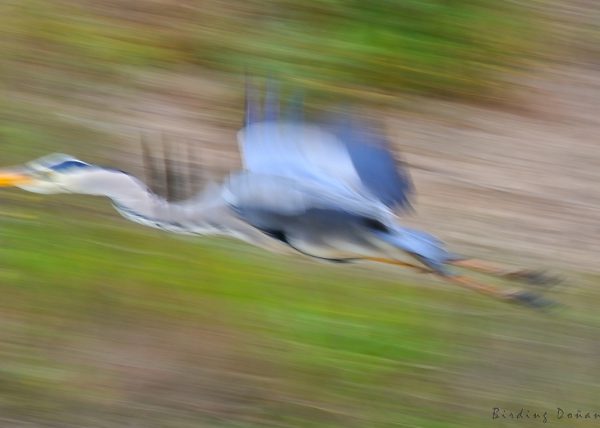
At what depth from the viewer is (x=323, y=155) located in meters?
2.33

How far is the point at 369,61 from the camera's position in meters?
2.94

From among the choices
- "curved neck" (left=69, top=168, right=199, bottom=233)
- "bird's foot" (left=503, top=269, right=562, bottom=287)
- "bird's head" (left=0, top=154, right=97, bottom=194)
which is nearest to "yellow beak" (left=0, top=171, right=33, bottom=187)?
"bird's head" (left=0, top=154, right=97, bottom=194)

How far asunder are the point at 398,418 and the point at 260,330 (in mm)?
305

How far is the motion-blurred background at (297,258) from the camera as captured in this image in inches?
101

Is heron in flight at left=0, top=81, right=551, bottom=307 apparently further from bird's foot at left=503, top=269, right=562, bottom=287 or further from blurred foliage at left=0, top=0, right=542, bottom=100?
blurred foliage at left=0, top=0, right=542, bottom=100

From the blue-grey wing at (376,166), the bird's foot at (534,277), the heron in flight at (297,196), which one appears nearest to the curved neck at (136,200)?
the heron in flight at (297,196)

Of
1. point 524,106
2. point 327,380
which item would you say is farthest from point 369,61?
point 327,380

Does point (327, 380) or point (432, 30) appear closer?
point (327, 380)

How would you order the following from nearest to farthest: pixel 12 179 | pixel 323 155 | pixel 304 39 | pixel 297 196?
pixel 297 196 < pixel 323 155 < pixel 12 179 < pixel 304 39

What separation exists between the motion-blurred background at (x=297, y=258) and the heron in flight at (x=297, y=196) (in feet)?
0.77

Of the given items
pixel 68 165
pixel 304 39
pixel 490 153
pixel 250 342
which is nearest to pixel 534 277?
pixel 490 153

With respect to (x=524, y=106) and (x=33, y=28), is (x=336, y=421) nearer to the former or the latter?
(x=524, y=106)

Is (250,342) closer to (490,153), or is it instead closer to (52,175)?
(52,175)

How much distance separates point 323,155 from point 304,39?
0.69 meters
